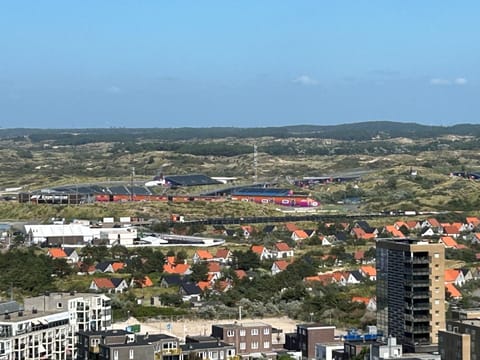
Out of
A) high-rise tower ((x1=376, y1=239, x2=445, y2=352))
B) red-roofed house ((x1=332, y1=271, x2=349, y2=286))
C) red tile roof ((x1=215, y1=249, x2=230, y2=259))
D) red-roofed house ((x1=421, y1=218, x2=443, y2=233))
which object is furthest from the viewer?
red-roofed house ((x1=421, y1=218, x2=443, y2=233))

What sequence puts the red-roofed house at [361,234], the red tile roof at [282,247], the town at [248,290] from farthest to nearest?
the red-roofed house at [361,234], the red tile roof at [282,247], the town at [248,290]

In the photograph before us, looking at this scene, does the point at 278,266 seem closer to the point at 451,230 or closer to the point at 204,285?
the point at 204,285

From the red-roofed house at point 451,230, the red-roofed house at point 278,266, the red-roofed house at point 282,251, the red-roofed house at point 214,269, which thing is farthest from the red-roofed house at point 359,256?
the red-roofed house at point 451,230

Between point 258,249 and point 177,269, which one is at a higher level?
point 258,249

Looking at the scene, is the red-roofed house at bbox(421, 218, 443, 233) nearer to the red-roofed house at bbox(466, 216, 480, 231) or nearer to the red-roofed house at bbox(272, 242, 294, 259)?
the red-roofed house at bbox(466, 216, 480, 231)

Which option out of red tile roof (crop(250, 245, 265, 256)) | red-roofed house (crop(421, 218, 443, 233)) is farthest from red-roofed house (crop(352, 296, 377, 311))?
red-roofed house (crop(421, 218, 443, 233))

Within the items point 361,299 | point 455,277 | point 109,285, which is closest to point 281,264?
point 455,277

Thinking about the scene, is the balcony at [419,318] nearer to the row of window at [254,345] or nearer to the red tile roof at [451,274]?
the row of window at [254,345]
